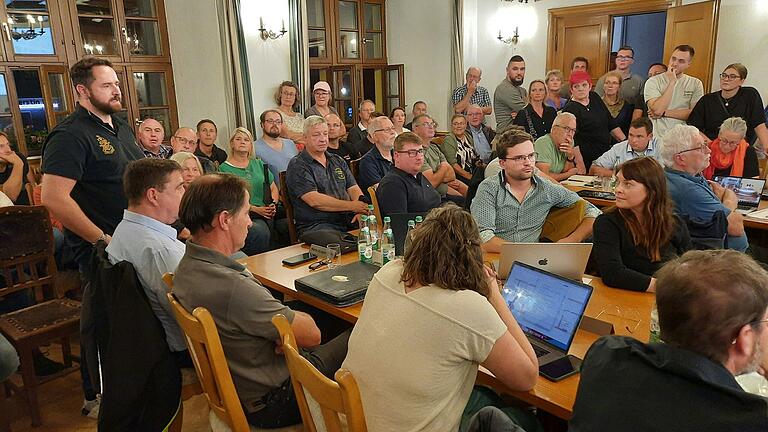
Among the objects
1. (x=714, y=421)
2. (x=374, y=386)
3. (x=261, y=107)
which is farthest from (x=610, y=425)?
(x=261, y=107)

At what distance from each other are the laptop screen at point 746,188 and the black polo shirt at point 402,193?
1936mm

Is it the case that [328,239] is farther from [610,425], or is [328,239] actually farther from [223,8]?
[223,8]

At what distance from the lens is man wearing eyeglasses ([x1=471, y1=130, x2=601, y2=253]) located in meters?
2.71

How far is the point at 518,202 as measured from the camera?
274cm

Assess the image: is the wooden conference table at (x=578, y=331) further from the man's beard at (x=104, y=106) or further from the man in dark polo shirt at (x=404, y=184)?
the man's beard at (x=104, y=106)

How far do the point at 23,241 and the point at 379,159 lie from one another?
2.41 metres

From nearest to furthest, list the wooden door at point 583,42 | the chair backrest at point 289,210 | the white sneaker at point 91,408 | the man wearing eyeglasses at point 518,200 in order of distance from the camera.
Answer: the white sneaker at point 91,408 → the man wearing eyeglasses at point 518,200 → the chair backrest at point 289,210 → the wooden door at point 583,42

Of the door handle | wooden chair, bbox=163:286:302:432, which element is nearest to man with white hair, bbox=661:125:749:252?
wooden chair, bbox=163:286:302:432

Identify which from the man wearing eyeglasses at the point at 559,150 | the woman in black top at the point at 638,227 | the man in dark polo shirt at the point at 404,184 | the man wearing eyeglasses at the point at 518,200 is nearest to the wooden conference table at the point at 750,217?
the man wearing eyeglasses at the point at 559,150

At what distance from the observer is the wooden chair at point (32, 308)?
2475mm

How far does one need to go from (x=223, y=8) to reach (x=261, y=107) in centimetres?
111

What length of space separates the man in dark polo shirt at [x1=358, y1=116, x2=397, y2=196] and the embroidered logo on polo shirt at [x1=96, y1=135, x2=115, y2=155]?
6.52 ft

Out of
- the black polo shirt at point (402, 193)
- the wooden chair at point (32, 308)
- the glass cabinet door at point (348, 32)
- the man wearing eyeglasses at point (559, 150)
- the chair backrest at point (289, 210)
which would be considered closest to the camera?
the wooden chair at point (32, 308)

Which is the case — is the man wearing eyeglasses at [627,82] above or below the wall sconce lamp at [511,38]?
below
